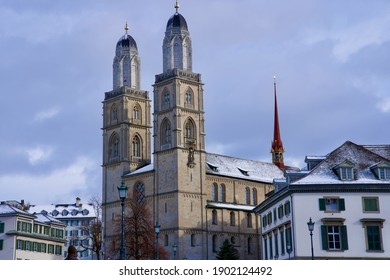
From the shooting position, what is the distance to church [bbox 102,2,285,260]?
10181 cm

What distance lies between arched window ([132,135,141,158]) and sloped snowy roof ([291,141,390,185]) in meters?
58.0

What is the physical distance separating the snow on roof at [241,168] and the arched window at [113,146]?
1465 cm

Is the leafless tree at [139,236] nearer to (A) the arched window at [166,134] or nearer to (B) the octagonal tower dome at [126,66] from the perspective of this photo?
(A) the arched window at [166,134]

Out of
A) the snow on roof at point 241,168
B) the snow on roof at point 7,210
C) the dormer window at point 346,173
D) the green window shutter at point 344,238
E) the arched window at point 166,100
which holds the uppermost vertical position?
the arched window at point 166,100

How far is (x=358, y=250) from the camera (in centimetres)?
5238

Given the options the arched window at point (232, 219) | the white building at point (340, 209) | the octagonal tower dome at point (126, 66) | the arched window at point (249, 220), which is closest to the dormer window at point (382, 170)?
the white building at point (340, 209)

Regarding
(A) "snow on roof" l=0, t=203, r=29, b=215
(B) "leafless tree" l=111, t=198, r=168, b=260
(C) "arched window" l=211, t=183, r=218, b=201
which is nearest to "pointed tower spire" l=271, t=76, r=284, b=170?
(C) "arched window" l=211, t=183, r=218, b=201

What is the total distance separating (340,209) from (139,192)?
5692 centimetres

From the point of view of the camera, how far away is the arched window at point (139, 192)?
106500 millimetres

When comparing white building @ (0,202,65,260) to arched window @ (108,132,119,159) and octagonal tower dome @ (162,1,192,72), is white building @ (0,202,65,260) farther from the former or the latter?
octagonal tower dome @ (162,1,192,72)

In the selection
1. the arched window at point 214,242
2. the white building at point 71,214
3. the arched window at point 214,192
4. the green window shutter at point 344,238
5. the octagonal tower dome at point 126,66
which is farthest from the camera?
the white building at point 71,214

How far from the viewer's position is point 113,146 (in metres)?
115
